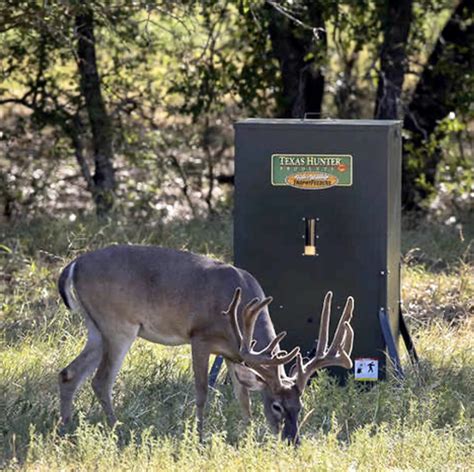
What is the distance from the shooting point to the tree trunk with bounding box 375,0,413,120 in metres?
14.6

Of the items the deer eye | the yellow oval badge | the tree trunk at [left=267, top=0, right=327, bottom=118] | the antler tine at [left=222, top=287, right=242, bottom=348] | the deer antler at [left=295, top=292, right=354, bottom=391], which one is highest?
the tree trunk at [left=267, top=0, right=327, bottom=118]

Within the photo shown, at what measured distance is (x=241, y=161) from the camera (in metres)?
9.02

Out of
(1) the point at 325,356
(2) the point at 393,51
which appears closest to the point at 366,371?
(1) the point at 325,356

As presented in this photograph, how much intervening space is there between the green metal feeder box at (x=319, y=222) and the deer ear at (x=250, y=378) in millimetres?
1408

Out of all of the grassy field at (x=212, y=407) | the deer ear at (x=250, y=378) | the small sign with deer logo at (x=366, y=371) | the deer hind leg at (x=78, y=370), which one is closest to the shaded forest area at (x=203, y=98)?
the grassy field at (x=212, y=407)

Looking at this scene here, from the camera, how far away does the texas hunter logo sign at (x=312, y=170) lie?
8945 mm

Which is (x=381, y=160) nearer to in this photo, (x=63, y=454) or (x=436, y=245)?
(x=63, y=454)

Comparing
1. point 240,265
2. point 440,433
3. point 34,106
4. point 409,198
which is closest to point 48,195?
point 34,106

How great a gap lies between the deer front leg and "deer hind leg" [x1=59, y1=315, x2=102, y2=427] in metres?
0.61

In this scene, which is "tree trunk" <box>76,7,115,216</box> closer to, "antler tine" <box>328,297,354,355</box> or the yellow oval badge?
the yellow oval badge

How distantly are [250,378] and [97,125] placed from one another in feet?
24.1

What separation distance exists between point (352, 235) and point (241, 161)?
0.87 m

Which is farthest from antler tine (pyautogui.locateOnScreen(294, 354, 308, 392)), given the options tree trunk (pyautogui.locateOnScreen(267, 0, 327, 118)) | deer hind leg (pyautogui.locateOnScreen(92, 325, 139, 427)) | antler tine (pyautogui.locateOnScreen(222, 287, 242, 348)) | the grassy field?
tree trunk (pyautogui.locateOnScreen(267, 0, 327, 118))

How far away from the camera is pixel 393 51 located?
14.7m
